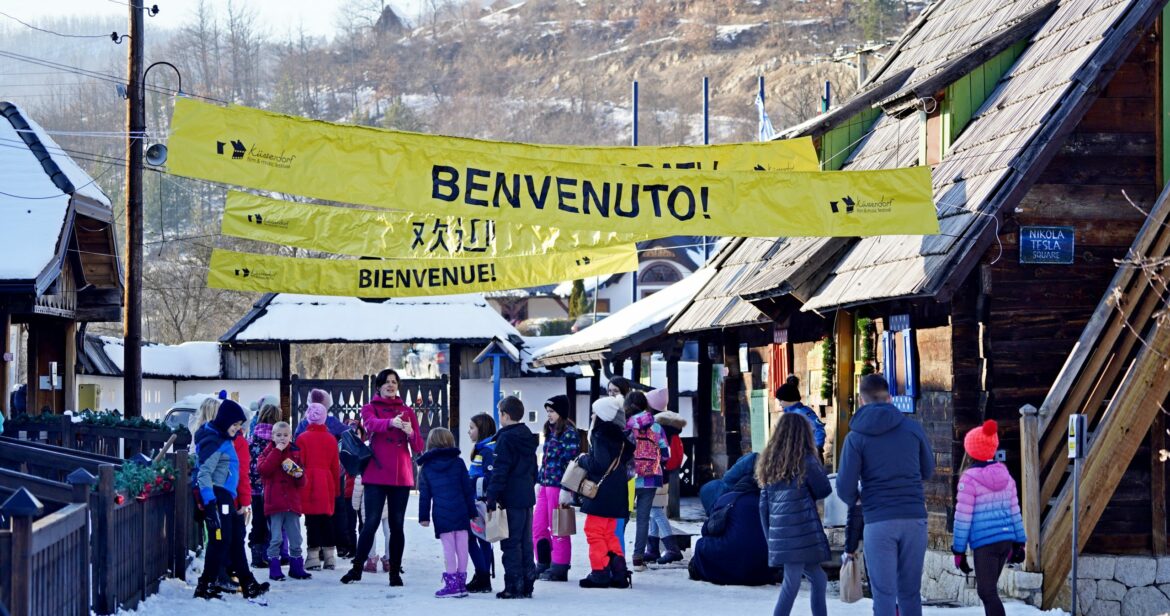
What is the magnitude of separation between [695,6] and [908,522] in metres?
189

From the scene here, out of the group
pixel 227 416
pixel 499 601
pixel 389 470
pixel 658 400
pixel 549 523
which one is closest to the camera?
pixel 227 416

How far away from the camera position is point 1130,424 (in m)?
12.8

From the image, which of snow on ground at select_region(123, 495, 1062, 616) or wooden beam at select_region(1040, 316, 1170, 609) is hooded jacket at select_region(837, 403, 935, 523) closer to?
snow on ground at select_region(123, 495, 1062, 616)

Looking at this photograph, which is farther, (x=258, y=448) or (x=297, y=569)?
(x=258, y=448)

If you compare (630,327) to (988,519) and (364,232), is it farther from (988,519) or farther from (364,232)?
(988,519)

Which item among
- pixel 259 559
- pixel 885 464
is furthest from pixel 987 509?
pixel 259 559

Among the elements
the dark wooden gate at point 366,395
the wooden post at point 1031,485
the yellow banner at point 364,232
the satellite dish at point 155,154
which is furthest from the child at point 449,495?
the dark wooden gate at point 366,395

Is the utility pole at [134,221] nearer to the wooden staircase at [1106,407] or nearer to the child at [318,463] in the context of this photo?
the child at [318,463]

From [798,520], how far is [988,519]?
1.50 m

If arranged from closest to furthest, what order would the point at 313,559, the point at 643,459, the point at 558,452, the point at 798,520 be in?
1. the point at 798,520
2. the point at 558,452
3. the point at 643,459
4. the point at 313,559

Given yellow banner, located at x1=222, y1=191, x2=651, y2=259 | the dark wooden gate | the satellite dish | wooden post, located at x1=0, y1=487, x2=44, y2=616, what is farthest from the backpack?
the dark wooden gate

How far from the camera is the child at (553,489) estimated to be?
44.7 feet

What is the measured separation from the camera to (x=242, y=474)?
41.6 ft

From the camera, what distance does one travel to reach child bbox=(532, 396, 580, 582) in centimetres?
1361
